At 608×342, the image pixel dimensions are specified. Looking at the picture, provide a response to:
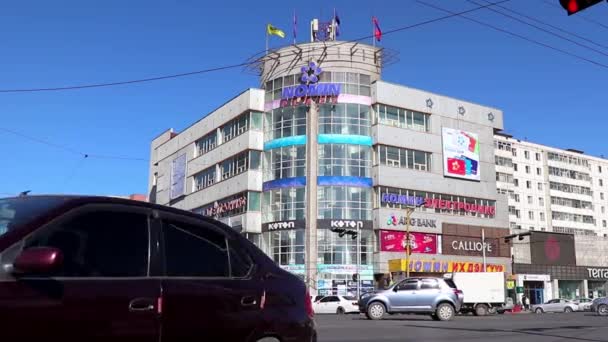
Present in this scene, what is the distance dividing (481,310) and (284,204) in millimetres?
23382

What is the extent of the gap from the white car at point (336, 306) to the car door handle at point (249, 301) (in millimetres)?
35428

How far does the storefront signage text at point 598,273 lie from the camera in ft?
259

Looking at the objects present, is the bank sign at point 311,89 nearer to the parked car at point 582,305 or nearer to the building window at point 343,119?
the building window at point 343,119

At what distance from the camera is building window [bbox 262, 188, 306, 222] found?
5453 centimetres

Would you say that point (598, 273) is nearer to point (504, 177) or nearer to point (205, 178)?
point (504, 177)

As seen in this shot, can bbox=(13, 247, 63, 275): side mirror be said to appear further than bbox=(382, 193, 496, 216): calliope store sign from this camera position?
No

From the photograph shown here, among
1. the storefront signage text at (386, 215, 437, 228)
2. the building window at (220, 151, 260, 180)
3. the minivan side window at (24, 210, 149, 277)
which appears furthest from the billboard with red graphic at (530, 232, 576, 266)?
the minivan side window at (24, 210, 149, 277)

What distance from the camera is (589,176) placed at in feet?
350

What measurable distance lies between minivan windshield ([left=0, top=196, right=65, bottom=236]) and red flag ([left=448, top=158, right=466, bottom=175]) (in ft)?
190

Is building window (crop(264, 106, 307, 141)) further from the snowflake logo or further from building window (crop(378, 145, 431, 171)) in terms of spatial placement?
building window (crop(378, 145, 431, 171))

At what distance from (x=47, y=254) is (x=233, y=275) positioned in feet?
5.28

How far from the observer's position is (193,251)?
174 inches

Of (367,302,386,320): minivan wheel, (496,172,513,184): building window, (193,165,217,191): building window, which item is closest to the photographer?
(367,302,386,320): minivan wheel

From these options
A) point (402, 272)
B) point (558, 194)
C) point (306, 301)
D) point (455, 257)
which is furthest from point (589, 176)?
point (306, 301)
